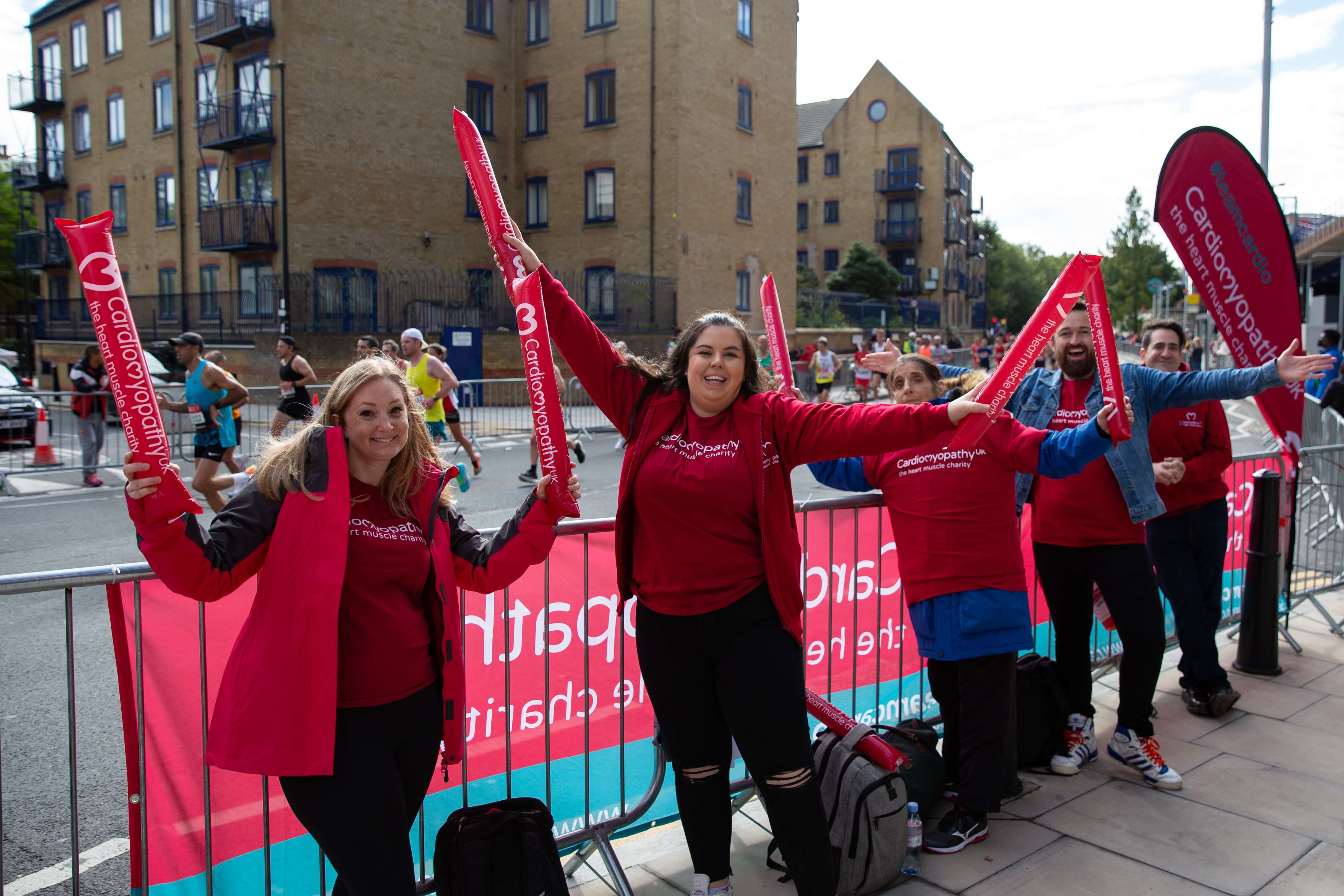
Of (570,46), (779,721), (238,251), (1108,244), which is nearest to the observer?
(779,721)

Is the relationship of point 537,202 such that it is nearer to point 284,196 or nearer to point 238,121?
point 284,196

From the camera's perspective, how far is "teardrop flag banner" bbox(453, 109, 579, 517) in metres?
2.75

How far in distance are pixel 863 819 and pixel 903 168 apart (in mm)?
57049

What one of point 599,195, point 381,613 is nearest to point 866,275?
point 599,195

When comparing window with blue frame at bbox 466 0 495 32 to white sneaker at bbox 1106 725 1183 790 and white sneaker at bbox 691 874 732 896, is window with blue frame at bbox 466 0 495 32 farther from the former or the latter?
white sneaker at bbox 691 874 732 896

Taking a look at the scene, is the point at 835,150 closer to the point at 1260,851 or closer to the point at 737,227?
the point at 737,227

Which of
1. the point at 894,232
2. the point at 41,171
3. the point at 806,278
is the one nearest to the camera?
the point at 41,171

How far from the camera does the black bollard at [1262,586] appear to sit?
222 inches

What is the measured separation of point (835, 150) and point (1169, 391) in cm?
5725

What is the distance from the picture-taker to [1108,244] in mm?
68125

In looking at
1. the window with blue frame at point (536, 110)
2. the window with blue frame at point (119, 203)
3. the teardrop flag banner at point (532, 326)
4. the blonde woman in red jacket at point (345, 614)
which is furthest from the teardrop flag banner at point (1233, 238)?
the window with blue frame at point (119, 203)

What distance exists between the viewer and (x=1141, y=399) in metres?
4.38

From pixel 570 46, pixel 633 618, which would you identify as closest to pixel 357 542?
pixel 633 618

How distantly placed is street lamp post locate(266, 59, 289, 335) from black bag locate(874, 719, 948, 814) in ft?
87.4
